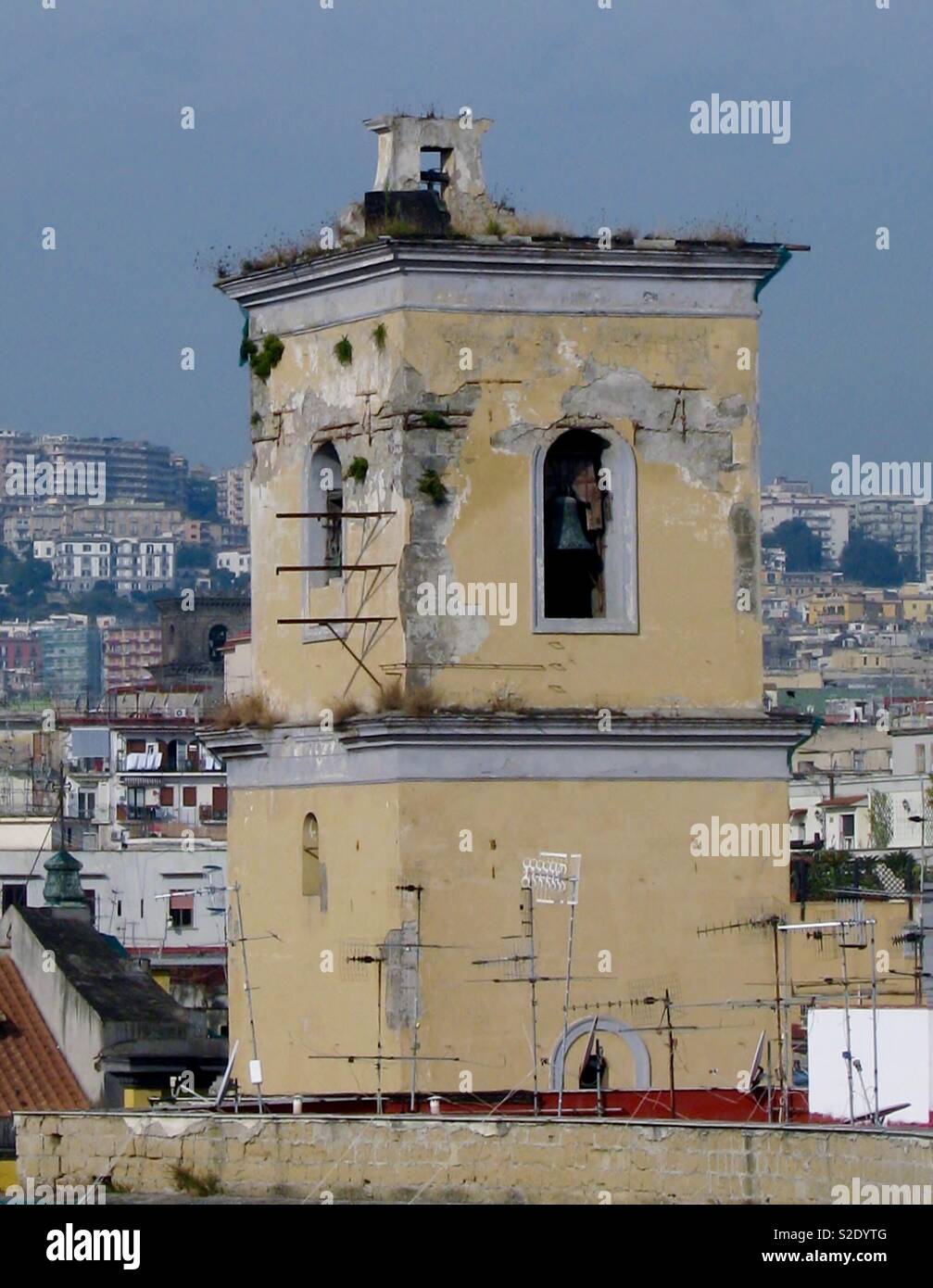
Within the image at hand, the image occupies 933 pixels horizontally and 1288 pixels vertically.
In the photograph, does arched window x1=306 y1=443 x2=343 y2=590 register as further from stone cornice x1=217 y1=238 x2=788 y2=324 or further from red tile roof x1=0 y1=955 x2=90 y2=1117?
red tile roof x1=0 y1=955 x2=90 y2=1117

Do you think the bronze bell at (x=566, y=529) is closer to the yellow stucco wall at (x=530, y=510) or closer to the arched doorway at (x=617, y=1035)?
the yellow stucco wall at (x=530, y=510)

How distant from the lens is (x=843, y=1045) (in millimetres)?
27328

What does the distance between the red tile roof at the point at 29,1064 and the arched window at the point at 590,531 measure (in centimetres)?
668

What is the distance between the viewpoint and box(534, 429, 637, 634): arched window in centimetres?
3212

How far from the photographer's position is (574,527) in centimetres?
3212

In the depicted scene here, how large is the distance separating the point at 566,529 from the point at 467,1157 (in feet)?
24.2

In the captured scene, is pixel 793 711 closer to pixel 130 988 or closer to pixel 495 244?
pixel 495 244

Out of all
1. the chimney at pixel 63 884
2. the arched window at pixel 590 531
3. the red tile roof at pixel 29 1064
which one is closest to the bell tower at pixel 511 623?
the arched window at pixel 590 531

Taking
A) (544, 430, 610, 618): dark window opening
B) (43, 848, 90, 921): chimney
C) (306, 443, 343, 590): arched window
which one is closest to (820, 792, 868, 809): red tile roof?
(43, 848, 90, 921): chimney

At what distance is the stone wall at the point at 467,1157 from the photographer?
78.5 feet

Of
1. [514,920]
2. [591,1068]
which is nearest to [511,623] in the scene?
[514,920]

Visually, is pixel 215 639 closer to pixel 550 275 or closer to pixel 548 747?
pixel 550 275
